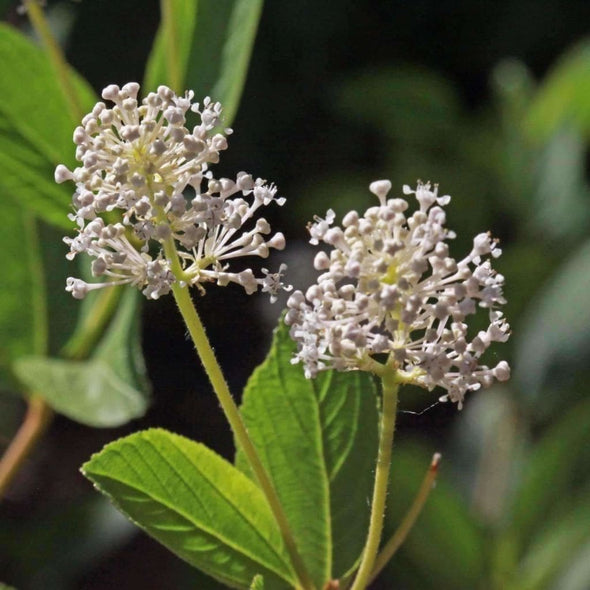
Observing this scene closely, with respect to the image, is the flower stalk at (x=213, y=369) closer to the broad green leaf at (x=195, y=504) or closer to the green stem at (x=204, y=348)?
the green stem at (x=204, y=348)

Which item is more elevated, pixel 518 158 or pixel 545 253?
pixel 518 158

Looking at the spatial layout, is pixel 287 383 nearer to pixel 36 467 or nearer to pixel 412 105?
pixel 36 467

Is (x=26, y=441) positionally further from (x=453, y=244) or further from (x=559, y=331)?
(x=453, y=244)

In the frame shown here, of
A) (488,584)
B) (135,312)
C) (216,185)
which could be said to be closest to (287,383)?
(216,185)

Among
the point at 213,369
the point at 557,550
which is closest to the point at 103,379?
the point at 213,369

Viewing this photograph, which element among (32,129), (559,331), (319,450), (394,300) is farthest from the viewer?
(559,331)

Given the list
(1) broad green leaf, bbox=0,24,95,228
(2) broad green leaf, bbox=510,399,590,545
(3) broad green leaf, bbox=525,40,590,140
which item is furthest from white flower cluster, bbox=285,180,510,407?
(3) broad green leaf, bbox=525,40,590,140
